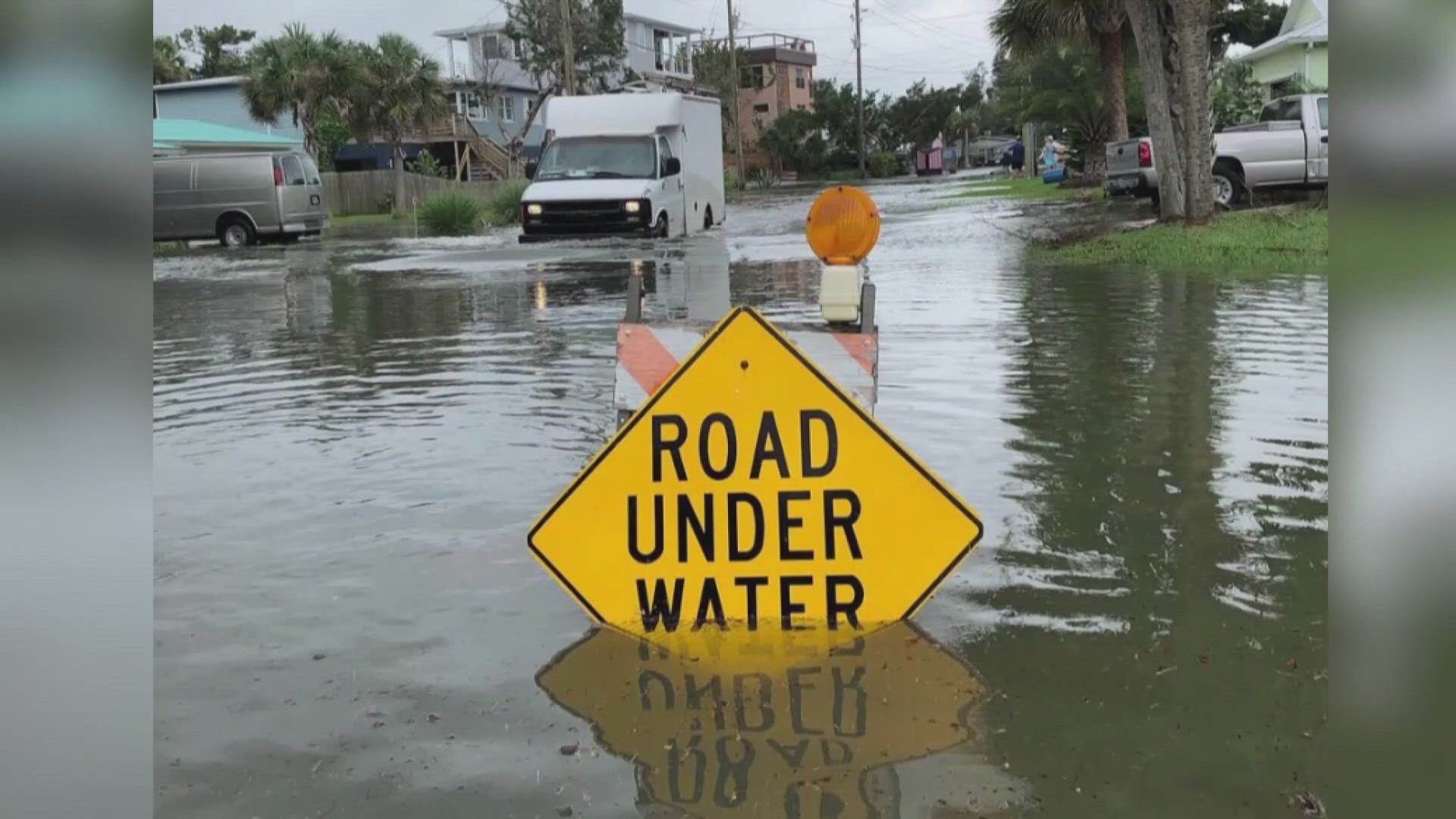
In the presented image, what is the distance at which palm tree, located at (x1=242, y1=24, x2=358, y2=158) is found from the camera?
49938mm

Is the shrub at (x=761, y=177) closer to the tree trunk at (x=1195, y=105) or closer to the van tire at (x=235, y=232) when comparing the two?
the van tire at (x=235, y=232)

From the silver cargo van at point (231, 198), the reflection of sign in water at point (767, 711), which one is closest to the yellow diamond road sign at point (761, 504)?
the reflection of sign in water at point (767, 711)

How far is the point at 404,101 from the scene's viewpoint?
172 ft

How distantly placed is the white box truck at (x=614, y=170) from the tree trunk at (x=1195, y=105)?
30.2 feet

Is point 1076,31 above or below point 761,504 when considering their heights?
above

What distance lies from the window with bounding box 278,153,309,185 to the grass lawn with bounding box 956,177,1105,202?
58.5 feet

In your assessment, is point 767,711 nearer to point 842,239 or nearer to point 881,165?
point 842,239

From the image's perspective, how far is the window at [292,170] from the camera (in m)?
30.6

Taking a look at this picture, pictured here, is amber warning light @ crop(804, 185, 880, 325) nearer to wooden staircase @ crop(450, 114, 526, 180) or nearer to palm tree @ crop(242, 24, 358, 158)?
palm tree @ crop(242, 24, 358, 158)

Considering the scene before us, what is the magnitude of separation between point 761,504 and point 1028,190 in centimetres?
4049

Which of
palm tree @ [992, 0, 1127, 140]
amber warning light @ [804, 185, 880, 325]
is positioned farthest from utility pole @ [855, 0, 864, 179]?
amber warning light @ [804, 185, 880, 325]

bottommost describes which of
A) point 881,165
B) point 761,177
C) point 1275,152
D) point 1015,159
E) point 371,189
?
point 1275,152

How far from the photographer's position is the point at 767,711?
4.12 metres

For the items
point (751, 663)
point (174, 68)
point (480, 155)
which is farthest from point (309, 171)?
point (174, 68)
